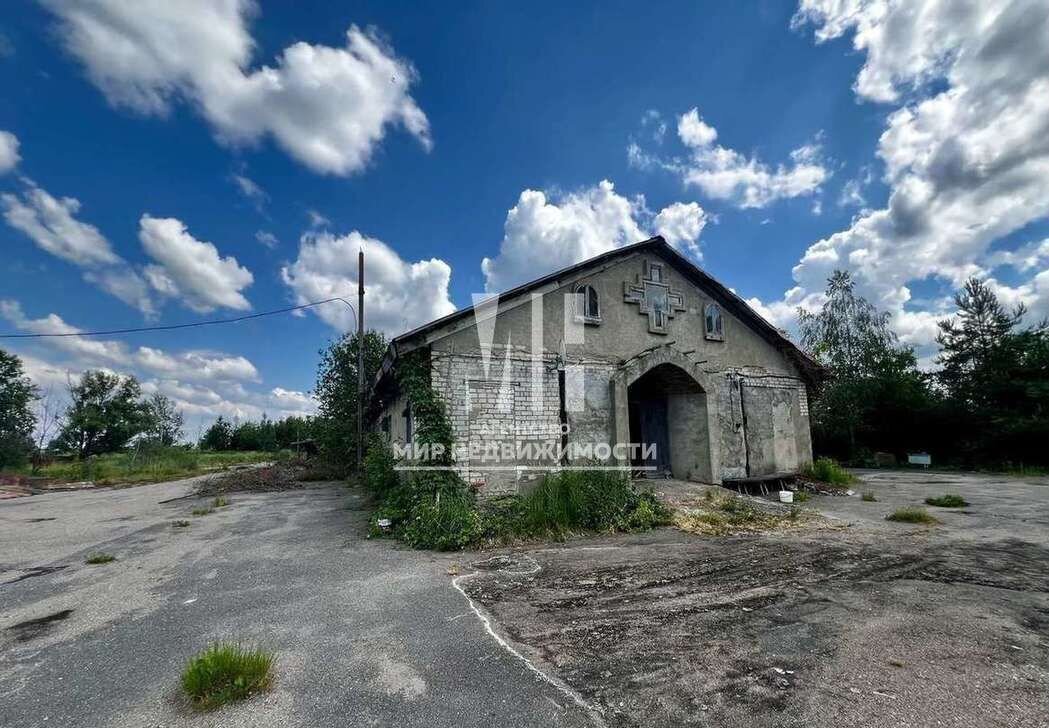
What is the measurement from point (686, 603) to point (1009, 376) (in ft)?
77.9

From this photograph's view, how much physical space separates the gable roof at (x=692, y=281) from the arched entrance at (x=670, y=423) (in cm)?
269

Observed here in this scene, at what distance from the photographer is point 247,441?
55531mm

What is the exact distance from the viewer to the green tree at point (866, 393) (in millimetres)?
22891

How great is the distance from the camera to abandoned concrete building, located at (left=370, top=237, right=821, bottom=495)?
28.1ft

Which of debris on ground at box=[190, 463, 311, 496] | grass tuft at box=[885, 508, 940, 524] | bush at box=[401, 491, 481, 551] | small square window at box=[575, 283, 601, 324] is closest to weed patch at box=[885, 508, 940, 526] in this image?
grass tuft at box=[885, 508, 940, 524]

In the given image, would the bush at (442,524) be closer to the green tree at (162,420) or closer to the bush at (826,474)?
the bush at (826,474)

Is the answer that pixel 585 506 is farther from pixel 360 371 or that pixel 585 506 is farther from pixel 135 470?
pixel 135 470

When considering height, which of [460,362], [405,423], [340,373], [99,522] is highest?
[340,373]

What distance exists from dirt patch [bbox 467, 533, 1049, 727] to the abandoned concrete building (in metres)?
3.23

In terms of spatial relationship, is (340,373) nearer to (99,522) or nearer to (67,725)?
(99,522)

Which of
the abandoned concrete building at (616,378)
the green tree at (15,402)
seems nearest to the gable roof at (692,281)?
the abandoned concrete building at (616,378)

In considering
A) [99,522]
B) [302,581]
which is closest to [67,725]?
[302,581]

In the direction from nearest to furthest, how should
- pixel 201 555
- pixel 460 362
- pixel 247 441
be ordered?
1. pixel 201 555
2. pixel 460 362
3. pixel 247 441

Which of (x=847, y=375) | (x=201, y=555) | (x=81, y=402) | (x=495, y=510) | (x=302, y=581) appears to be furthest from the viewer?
(x=81, y=402)
